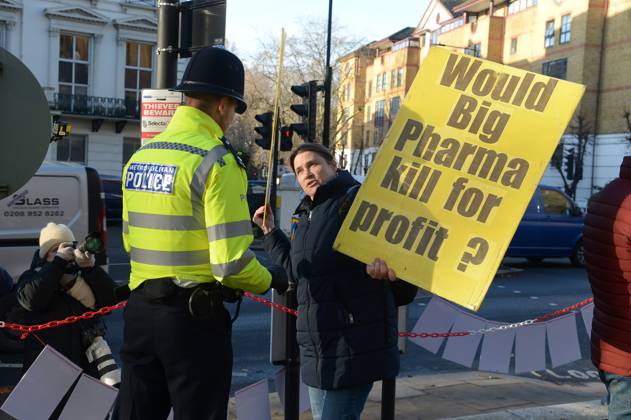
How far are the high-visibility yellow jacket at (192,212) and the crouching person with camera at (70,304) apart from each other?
1393 millimetres

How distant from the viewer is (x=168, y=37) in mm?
6121

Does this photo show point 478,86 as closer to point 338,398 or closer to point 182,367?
point 338,398

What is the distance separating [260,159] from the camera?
55.5 meters

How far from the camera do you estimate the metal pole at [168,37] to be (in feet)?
19.9

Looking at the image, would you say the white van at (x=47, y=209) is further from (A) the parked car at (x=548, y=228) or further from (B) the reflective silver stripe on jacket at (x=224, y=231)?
(A) the parked car at (x=548, y=228)

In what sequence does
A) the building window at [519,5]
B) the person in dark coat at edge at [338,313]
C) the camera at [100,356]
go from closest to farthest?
the person in dark coat at edge at [338,313], the camera at [100,356], the building window at [519,5]

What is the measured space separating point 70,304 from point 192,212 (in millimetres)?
1903

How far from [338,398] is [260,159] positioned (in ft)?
173

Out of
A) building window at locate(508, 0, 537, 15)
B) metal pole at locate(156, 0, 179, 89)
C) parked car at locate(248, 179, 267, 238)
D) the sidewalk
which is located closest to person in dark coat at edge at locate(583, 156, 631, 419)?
the sidewalk

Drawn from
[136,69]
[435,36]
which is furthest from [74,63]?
[435,36]

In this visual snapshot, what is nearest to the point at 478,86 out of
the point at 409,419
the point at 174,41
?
the point at 409,419

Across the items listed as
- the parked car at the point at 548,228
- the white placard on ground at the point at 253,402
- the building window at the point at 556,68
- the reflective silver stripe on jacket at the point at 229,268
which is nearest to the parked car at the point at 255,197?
the parked car at the point at 548,228

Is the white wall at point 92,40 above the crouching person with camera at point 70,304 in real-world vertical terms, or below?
above

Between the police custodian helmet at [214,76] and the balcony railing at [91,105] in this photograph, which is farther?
the balcony railing at [91,105]
